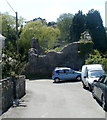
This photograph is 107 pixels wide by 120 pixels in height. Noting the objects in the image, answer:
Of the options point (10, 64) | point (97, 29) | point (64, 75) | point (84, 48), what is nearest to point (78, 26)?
point (97, 29)

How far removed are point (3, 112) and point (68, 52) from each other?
2723 cm

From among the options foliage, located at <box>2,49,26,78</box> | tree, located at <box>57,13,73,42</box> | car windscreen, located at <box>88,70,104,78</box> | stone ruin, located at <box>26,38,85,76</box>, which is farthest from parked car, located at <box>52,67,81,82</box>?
tree, located at <box>57,13,73,42</box>

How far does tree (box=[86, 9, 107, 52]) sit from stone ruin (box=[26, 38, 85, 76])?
58.2 feet

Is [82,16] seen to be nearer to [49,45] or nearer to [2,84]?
[49,45]

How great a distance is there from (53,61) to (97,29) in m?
20.9

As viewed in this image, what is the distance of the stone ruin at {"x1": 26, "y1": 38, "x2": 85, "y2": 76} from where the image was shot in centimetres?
3791

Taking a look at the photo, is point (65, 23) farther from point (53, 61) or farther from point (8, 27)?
point (53, 61)

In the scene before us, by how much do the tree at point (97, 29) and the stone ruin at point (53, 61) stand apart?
1775cm

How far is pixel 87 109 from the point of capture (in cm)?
1191

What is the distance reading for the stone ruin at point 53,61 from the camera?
124 ft

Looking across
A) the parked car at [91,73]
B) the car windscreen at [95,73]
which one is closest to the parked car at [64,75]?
the parked car at [91,73]

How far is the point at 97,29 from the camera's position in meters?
56.0

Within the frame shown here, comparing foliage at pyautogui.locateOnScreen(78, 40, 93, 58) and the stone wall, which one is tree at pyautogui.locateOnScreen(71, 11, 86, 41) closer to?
foliage at pyautogui.locateOnScreen(78, 40, 93, 58)

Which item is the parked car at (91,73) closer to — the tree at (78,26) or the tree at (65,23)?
the tree at (78,26)
